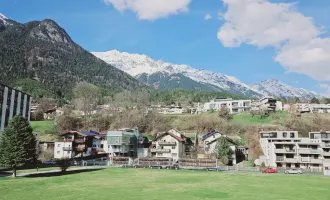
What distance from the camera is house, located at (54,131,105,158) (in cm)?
9581

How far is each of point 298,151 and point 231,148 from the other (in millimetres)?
17071

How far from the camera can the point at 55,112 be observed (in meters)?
146

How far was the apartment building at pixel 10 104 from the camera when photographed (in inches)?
3014

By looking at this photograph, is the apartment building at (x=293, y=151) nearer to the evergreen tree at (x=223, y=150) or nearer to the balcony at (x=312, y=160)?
the balcony at (x=312, y=160)

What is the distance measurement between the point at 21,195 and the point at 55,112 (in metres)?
117

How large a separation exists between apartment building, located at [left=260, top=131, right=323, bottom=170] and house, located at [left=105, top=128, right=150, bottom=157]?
120 feet

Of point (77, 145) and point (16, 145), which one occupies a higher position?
point (16, 145)

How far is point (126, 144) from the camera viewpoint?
93.8m

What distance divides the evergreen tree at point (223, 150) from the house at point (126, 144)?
79.2ft

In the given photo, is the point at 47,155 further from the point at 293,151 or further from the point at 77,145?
the point at 293,151

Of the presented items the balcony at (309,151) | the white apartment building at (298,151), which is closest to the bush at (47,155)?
the white apartment building at (298,151)

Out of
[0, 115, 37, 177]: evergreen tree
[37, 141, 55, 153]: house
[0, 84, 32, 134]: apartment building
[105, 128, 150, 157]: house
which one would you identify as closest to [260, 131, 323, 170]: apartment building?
[105, 128, 150, 157]: house

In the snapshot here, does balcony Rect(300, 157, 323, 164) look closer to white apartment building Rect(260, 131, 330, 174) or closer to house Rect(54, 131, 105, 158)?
white apartment building Rect(260, 131, 330, 174)

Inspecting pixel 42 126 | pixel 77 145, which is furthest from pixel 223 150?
pixel 42 126
